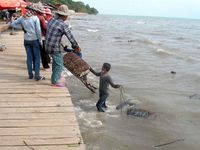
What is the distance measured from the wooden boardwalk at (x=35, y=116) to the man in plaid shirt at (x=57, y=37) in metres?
0.38

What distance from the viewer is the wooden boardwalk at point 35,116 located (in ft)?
15.9

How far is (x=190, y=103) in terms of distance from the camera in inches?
409

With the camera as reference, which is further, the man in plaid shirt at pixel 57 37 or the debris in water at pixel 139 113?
the debris in water at pixel 139 113

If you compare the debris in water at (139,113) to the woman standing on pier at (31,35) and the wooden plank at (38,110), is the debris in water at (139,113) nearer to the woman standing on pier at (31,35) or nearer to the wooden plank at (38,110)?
the woman standing on pier at (31,35)

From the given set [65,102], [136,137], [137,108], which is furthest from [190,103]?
[65,102]

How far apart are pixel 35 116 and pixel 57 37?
201 cm

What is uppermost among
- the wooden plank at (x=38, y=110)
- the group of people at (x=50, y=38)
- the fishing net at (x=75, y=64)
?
the group of people at (x=50, y=38)

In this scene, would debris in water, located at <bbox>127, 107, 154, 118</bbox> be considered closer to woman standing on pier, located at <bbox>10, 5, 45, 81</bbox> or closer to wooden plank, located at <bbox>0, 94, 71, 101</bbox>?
woman standing on pier, located at <bbox>10, 5, 45, 81</bbox>

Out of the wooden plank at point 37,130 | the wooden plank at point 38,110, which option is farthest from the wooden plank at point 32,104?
the wooden plank at point 37,130

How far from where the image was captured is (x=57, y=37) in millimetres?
7254

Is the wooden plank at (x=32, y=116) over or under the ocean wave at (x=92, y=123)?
over

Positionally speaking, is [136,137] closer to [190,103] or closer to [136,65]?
[190,103]

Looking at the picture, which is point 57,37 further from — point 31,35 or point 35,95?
point 35,95

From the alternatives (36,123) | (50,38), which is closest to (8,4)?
(50,38)
